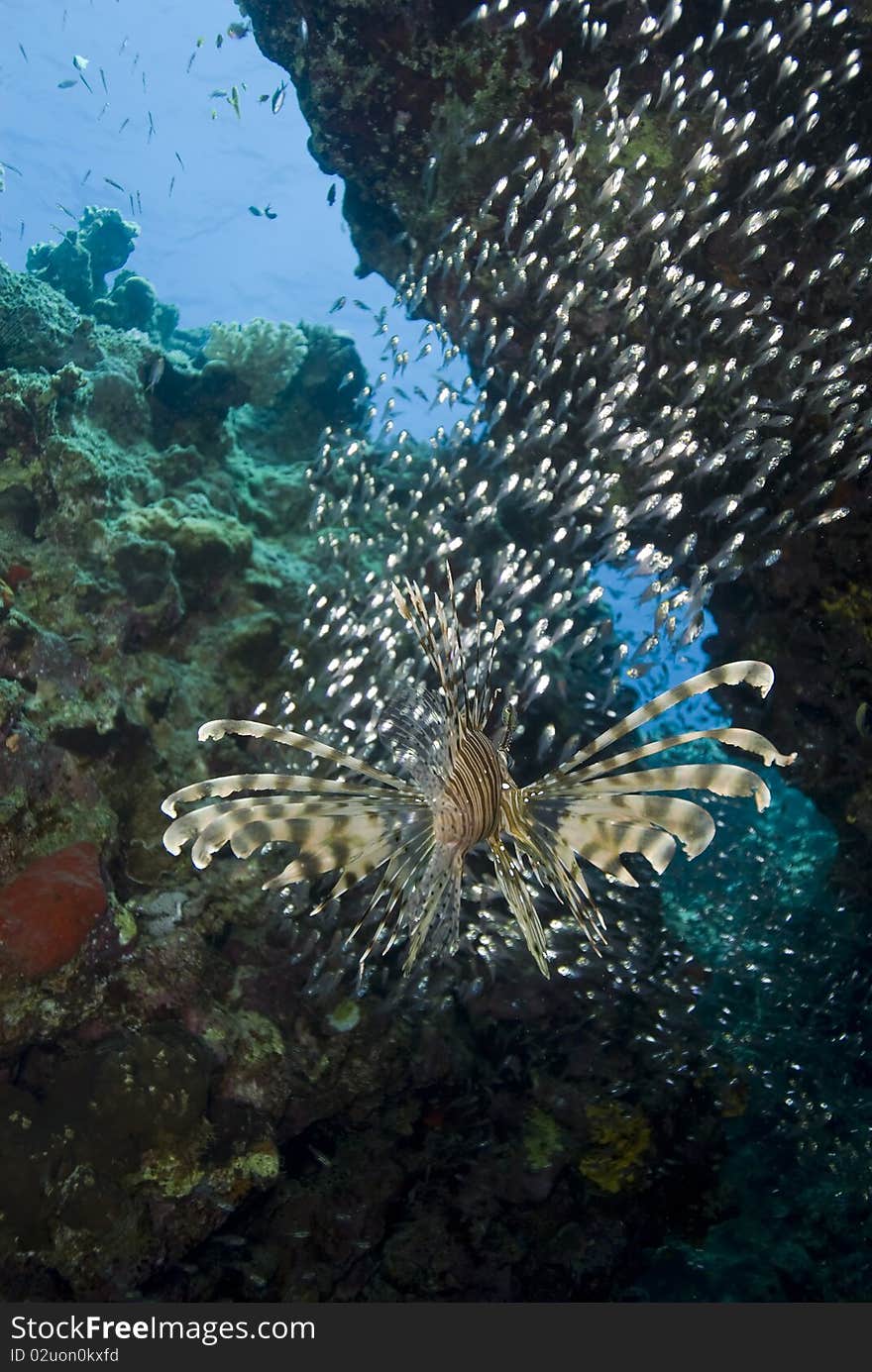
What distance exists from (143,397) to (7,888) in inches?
209

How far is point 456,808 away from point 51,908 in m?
2.64

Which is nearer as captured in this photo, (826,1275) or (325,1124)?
(325,1124)

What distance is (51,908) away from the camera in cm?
398

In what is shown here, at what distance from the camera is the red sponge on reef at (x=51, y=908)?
3.89 meters

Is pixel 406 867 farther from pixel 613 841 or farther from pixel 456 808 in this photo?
pixel 613 841

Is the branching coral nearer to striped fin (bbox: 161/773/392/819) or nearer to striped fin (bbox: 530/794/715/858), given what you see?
striped fin (bbox: 161/773/392/819)

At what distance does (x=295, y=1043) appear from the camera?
477 cm

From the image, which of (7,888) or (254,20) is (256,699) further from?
(254,20)

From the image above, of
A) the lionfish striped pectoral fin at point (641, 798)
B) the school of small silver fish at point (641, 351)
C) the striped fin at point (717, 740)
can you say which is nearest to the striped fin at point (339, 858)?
the lionfish striped pectoral fin at point (641, 798)

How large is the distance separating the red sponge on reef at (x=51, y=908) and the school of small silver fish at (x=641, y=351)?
70.9 inches

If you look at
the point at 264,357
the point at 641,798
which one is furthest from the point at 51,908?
the point at 264,357

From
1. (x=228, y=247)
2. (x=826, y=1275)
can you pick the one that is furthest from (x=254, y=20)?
(x=228, y=247)

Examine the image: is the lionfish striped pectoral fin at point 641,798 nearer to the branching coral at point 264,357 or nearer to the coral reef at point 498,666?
the coral reef at point 498,666

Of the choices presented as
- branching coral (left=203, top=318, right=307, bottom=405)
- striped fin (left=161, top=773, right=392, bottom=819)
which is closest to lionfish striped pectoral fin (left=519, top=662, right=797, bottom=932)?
→ striped fin (left=161, top=773, right=392, bottom=819)
